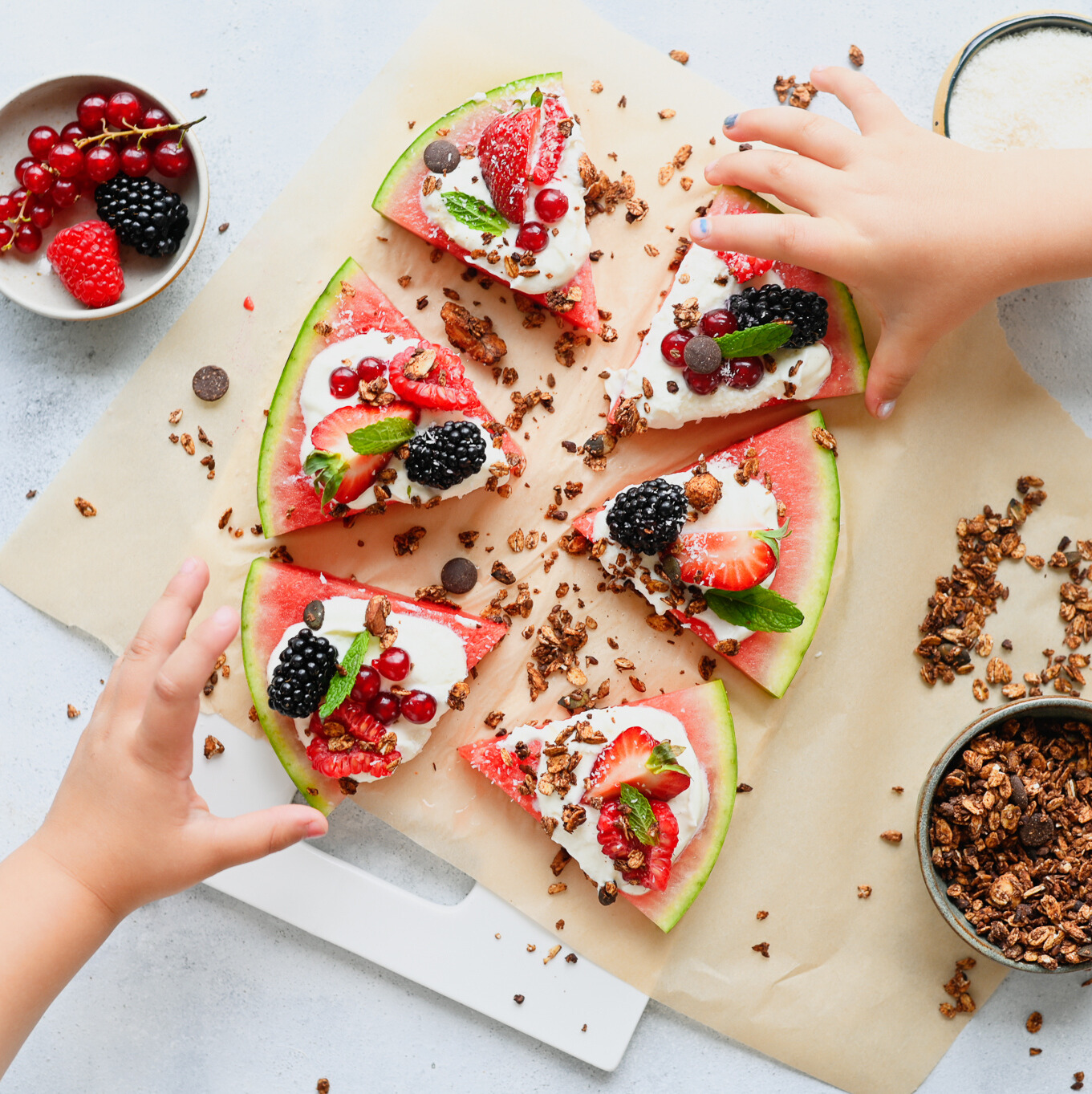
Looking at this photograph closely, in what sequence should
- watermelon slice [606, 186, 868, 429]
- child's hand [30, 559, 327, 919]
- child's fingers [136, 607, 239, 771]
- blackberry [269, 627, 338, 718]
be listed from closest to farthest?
child's fingers [136, 607, 239, 771] < child's hand [30, 559, 327, 919] < blackberry [269, 627, 338, 718] < watermelon slice [606, 186, 868, 429]

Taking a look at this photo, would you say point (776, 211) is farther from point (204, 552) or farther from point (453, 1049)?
point (453, 1049)

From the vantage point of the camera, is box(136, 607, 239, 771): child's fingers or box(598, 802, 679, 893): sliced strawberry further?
box(598, 802, 679, 893): sliced strawberry

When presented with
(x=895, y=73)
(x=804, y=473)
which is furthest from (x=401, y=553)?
(x=895, y=73)

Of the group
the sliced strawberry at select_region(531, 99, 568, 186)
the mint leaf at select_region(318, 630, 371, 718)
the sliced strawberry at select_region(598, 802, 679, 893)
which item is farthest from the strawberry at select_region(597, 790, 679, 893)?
the sliced strawberry at select_region(531, 99, 568, 186)

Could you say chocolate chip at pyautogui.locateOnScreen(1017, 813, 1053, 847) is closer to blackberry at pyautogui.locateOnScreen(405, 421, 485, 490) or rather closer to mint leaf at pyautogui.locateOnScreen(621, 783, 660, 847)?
mint leaf at pyautogui.locateOnScreen(621, 783, 660, 847)

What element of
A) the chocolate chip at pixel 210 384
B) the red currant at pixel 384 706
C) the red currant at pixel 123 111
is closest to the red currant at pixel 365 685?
the red currant at pixel 384 706

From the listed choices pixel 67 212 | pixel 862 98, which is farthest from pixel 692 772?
pixel 67 212

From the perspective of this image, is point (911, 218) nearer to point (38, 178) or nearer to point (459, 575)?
point (459, 575)
